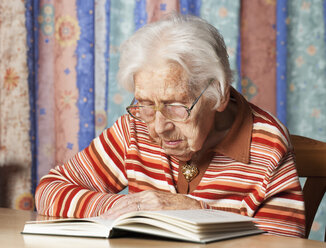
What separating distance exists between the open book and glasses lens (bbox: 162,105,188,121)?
40 centimetres

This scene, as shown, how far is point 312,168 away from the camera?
152cm

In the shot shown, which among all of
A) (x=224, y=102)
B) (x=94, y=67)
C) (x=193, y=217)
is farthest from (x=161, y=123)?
(x=94, y=67)

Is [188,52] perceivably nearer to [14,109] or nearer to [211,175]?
[211,175]

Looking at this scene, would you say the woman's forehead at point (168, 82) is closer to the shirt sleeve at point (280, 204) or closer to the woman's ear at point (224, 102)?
the woman's ear at point (224, 102)

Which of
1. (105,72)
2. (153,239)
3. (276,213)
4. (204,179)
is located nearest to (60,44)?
(105,72)

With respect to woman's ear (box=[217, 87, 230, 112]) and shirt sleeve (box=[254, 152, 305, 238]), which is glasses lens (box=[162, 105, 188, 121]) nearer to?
woman's ear (box=[217, 87, 230, 112])

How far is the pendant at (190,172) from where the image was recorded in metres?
1.38

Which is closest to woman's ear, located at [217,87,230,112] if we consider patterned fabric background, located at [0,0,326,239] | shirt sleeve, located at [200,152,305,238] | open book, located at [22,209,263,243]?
shirt sleeve, located at [200,152,305,238]

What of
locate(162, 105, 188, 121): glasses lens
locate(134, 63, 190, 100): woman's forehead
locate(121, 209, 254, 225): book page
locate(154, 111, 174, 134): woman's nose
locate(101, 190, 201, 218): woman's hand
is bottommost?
locate(101, 190, 201, 218): woman's hand

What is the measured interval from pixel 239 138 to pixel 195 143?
0.14 meters

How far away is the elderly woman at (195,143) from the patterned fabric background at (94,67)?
69 cm

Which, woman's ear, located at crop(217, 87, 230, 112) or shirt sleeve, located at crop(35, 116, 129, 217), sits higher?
woman's ear, located at crop(217, 87, 230, 112)

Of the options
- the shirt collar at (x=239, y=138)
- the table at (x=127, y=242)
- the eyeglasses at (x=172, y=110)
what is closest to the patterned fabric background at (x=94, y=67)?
the shirt collar at (x=239, y=138)

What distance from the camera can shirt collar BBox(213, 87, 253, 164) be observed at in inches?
52.2
